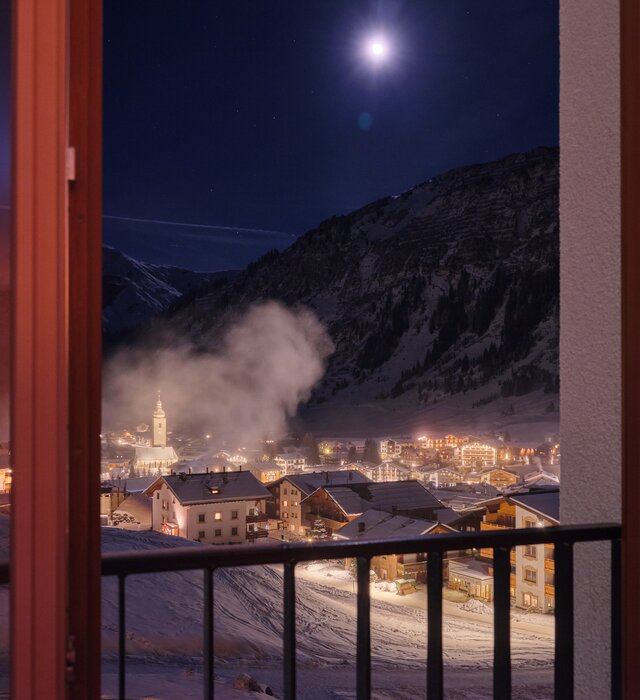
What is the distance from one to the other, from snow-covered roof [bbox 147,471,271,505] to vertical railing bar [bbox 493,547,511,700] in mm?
4801

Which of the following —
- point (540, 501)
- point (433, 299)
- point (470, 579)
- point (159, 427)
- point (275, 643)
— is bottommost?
point (470, 579)

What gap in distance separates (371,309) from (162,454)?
30.1 m

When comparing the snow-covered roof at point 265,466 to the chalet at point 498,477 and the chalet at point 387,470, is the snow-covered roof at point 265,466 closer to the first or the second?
the chalet at point 387,470

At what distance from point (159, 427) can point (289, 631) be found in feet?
32.9

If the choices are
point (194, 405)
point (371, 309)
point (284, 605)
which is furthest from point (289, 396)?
point (284, 605)

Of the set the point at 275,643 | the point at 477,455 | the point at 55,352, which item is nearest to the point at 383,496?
the point at 275,643

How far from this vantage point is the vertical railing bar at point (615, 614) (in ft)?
4.57

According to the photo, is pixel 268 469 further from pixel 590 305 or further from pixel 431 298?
pixel 431 298

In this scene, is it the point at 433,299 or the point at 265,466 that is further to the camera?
the point at 433,299

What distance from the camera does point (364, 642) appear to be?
1.29 meters

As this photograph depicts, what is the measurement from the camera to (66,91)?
90 cm

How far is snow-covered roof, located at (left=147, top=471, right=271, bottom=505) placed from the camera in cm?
643

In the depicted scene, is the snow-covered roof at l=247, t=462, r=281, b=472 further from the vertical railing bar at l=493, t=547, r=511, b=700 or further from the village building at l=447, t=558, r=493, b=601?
the vertical railing bar at l=493, t=547, r=511, b=700

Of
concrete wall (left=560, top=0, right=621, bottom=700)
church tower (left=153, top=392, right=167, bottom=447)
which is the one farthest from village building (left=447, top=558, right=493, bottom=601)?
concrete wall (left=560, top=0, right=621, bottom=700)
